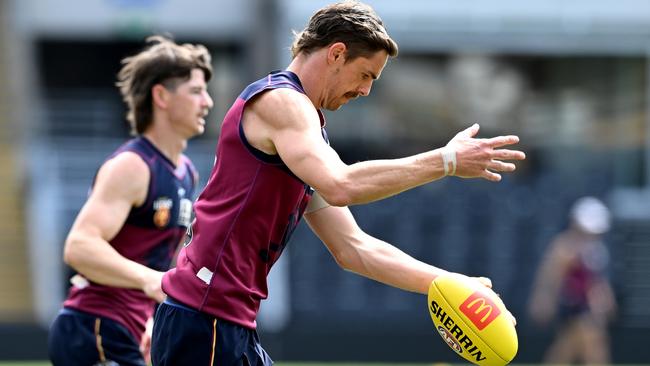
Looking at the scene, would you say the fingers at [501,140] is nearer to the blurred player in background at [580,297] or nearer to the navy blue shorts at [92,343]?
the navy blue shorts at [92,343]

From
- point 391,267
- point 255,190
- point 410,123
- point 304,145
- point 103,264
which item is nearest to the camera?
point 304,145

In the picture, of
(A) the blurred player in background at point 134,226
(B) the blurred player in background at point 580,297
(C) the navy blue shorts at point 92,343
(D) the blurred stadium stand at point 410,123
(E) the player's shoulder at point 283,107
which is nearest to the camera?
(E) the player's shoulder at point 283,107

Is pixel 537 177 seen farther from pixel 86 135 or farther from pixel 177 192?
pixel 177 192

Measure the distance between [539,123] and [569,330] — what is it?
4.63 m

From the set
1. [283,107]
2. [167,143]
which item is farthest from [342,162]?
[167,143]

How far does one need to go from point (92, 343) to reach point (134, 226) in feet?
1.87

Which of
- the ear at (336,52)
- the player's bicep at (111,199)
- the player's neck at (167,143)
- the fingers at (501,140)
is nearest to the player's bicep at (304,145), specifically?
the ear at (336,52)

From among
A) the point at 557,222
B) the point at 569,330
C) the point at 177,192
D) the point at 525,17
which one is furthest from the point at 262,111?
the point at 525,17

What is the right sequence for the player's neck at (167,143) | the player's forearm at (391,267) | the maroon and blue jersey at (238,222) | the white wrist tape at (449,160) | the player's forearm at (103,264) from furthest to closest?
the player's neck at (167,143), the player's forearm at (103,264), the player's forearm at (391,267), the maroon and blue jersey at (238,222), the white wrist tape at (449,160)

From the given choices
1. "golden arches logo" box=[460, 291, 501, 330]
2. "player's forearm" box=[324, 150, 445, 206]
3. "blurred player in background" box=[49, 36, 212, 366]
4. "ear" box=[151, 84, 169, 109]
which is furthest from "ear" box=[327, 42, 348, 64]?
"ear" box=[151, 84, 169, 109]

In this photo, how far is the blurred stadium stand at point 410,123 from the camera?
16562 mm

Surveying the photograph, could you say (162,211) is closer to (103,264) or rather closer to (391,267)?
(103,264)

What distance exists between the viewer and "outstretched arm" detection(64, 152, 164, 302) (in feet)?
18.6

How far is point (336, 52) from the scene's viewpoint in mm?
→ 4664
